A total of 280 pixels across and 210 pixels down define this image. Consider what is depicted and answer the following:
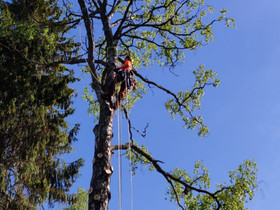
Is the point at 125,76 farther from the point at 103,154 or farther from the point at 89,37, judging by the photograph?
the point at 103,154

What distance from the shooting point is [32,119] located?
31.8ft

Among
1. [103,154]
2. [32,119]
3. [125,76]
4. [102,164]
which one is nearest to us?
[102,164]

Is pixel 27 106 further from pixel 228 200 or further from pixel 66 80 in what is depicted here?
pixel 228 200

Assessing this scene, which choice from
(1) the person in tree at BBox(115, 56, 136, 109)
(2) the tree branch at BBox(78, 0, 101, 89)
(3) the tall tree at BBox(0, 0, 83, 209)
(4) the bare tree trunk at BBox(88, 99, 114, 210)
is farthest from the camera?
(3) the tall tree at BBox(0, 0, 83, 209)

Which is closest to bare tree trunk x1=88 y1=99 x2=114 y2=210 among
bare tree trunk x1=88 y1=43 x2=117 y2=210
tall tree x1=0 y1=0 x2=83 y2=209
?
bare tree trunk x1=88 y1=43 x2=117 y2=210

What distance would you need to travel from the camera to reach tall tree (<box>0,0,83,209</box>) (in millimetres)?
9117

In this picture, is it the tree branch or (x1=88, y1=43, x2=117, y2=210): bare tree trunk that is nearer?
(x1=88, y1=43, x2=117, y2=210): bare tree trunk

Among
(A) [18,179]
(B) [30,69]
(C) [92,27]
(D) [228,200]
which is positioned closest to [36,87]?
(B) [30,69]

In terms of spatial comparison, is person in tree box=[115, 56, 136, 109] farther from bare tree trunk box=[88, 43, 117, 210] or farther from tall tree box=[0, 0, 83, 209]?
tall tree box=[0, 0, 83, 209]

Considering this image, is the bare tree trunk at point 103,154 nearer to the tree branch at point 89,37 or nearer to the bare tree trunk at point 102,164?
the bare tree trunk at point 102,164

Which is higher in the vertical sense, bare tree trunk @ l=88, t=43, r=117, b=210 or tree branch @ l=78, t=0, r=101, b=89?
tree branch @ l=78, t=0, r=101, b=89

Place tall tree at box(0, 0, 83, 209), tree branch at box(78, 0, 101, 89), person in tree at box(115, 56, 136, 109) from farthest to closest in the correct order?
tall tree at box(0, 0, 83, 209), person in tree at box(115, 56, 136, 109), tree branch at box(78, 0, 101, 89)

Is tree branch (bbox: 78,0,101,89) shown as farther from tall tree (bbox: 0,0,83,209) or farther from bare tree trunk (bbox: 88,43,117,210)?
tall tree (bbox: 0,0,83,209)

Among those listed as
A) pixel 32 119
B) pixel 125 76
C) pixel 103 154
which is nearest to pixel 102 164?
pixel 103 154
